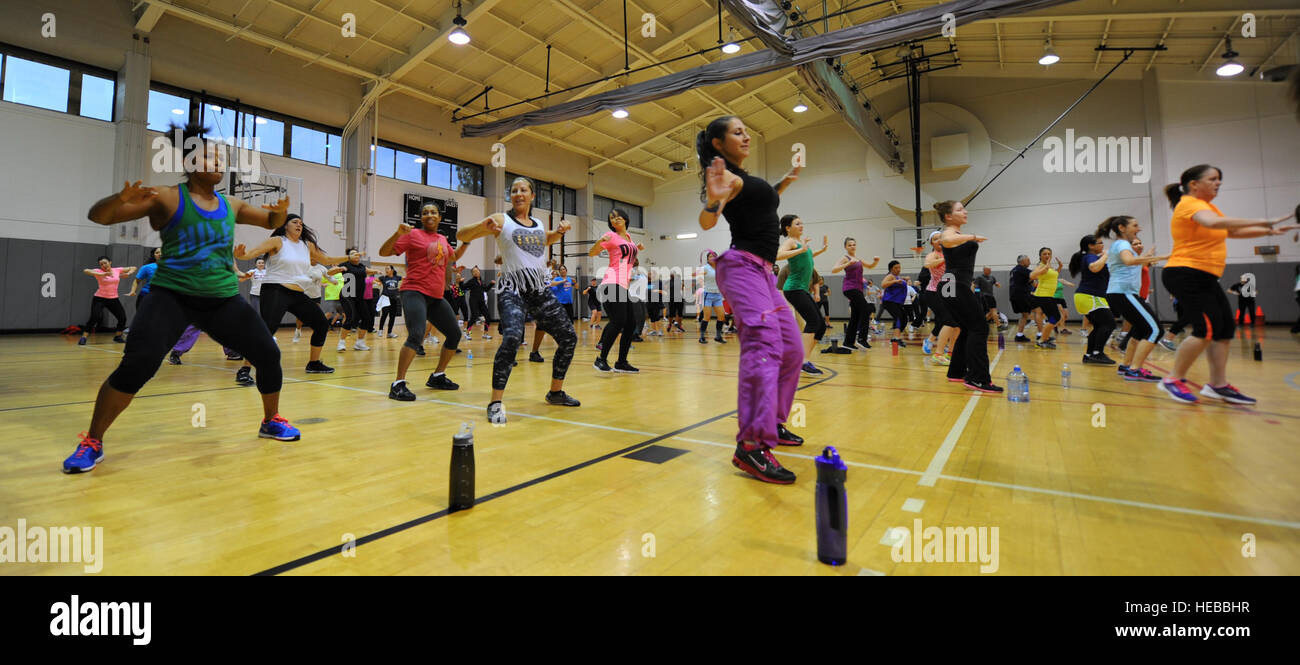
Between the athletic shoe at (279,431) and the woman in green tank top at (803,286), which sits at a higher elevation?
the woman in green tank top at (803,286)

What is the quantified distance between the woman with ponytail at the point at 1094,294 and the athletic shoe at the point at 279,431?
26.2 ft

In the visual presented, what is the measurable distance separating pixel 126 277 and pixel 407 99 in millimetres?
9208

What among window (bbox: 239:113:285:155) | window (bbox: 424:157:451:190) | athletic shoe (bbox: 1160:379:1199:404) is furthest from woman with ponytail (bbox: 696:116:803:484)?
window (bbox: 424:157:451:190)

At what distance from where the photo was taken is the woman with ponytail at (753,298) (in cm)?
248

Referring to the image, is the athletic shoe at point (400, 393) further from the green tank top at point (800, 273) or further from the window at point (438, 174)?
the window at point (438, 174)

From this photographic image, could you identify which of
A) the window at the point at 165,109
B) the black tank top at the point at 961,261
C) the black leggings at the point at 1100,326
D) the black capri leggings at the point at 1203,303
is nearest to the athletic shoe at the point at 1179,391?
the black capri leggings at the point at 1203,303

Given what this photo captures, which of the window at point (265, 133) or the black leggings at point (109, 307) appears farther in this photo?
the window at point (265, 133)

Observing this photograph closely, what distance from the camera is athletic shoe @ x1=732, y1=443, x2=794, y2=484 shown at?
2412 millimetres

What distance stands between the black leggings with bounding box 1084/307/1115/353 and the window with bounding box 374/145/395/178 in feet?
61.0

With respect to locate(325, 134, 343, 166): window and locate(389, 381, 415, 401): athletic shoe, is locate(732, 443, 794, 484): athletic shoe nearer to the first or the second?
locate(389, 381, 415, 401): athletic shoe

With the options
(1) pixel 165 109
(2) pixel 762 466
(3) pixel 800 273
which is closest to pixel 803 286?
(3) pixel 800 273

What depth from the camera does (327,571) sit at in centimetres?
154

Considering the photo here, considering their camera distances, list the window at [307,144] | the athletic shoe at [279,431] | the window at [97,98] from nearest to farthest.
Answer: the athletic shoe at [279,431]
the window at [97,98]
the window at [307,144]
